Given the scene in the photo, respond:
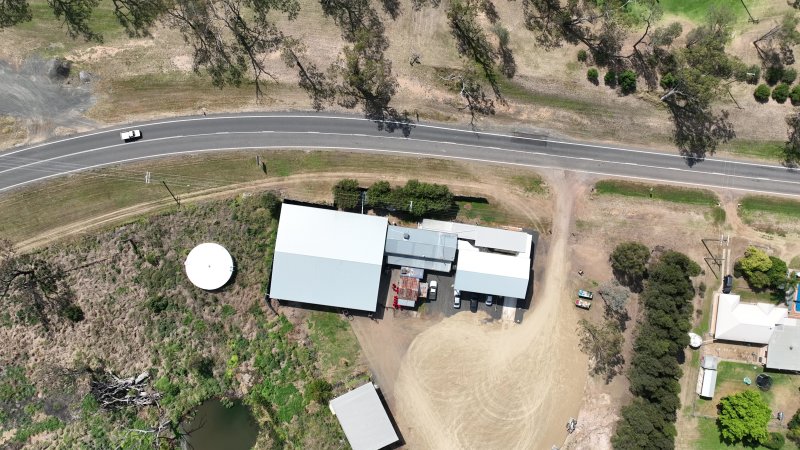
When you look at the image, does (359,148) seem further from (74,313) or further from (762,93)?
(762,93)

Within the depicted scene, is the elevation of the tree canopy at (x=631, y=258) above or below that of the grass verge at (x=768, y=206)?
below

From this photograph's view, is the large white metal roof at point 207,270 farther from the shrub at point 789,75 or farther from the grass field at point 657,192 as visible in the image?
the shrub at point 789,75

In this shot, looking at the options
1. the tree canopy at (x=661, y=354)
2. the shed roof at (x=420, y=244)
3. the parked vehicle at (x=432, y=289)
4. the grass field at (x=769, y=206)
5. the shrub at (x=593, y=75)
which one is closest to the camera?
the tree canopy at (x=661, y=354)

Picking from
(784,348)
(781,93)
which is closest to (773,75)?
(781,93)

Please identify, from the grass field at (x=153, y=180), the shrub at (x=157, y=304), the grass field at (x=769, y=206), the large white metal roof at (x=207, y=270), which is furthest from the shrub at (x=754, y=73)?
the shrub at (x=157, y=304)

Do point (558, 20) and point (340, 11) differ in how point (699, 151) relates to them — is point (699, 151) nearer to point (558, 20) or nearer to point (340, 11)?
point (558, 20)

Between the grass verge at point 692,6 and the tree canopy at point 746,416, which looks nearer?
the tree canopy at point 746,416

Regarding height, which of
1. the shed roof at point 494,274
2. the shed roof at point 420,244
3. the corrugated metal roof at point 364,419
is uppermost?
the shed roof at point 420,244

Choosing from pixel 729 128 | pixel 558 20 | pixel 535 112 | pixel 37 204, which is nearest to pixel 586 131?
pixel 535 112

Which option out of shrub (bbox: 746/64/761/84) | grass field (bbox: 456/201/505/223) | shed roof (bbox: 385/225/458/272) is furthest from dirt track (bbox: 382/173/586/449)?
shrub (bbox: 746/64/761/84)
